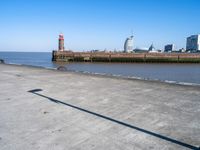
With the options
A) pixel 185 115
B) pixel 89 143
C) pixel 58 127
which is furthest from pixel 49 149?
pixel 185 115

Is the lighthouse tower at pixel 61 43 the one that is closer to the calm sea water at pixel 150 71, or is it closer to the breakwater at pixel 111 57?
the breakwater at pixel 111 57

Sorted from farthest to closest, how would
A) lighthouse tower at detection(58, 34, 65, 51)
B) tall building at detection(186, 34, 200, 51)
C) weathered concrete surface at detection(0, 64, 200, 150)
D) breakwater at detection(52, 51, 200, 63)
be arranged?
tall building at detection(186, 34, 200, 51) < lighthouse tower at detection(58, 34, 65, 51) < breakwater at detection(52, 51, 200, 63) < weathered concrete surface at detection(0, 64, 200, 150)

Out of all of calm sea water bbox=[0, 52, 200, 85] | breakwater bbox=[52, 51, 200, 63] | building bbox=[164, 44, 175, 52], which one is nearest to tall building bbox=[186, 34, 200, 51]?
building bbox=[164, 44, 175, 52]

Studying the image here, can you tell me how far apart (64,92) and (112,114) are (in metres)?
2.89

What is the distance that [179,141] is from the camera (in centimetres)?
336

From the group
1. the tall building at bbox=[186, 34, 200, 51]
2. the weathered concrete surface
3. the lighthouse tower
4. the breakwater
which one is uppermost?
the tall building at bbox=[186, 34, 200, 51]

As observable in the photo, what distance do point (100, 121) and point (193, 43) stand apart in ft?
465

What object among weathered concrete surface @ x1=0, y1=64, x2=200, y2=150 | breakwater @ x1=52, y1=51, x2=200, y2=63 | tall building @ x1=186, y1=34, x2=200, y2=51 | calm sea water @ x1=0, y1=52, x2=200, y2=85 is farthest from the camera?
tall building @ x1=186, y1=34, x2=200, y2=51

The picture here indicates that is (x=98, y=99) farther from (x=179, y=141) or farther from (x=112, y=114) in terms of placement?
(x=179, y=141)

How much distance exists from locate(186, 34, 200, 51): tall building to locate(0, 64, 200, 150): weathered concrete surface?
13151 cm

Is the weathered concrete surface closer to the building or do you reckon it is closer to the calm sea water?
the calm sea water

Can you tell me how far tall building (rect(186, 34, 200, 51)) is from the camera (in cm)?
12812

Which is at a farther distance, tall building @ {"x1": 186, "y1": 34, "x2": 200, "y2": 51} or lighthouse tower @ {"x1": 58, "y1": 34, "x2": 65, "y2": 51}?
tall building @ {"x1": 186, "y1": 34, "x2": 200, "y2": 51}

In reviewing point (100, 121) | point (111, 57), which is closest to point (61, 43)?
point (111, 57)
